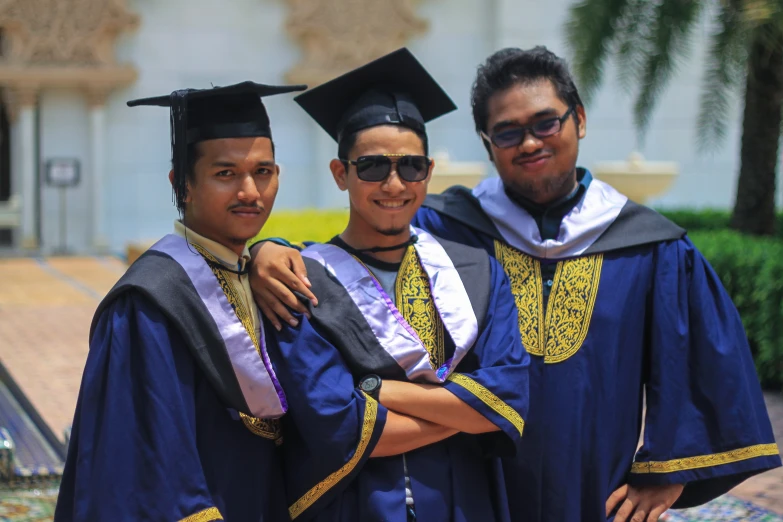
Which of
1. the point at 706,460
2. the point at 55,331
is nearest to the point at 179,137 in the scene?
the point at 706,460

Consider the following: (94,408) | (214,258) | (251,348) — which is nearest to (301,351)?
(251,348)

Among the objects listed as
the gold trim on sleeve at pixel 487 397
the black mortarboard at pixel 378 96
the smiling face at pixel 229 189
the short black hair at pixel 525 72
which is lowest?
the gold trim on sleeve at pixel 487 397

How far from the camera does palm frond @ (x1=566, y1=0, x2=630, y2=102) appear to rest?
8336mm

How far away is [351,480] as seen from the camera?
229cm

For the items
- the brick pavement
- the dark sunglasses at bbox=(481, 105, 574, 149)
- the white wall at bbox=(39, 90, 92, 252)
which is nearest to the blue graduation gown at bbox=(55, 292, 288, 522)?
the dark sunglasses at bbox=(481, 105, 574, 149)

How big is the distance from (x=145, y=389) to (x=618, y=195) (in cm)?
161

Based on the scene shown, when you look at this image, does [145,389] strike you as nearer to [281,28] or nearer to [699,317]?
[699,317]

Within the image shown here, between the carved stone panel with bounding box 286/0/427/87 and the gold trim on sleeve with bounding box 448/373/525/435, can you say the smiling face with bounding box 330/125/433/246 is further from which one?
the carved stone panel with bounding box 286/0/427/87

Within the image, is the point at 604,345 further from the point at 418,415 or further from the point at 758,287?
the point at 758,287

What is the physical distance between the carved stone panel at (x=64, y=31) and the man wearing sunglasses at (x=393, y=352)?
493 inches

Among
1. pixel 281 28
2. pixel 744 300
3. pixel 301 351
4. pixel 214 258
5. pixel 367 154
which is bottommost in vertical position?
pixel 744 300

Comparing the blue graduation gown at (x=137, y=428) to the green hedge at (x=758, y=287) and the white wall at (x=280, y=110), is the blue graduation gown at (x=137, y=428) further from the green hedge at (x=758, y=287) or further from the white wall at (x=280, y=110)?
the white wall at (x=280, y=110)

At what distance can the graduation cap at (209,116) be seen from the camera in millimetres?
2283

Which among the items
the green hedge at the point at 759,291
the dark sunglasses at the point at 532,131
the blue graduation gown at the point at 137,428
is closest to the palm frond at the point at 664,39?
the green hedge at the point at 759,291
